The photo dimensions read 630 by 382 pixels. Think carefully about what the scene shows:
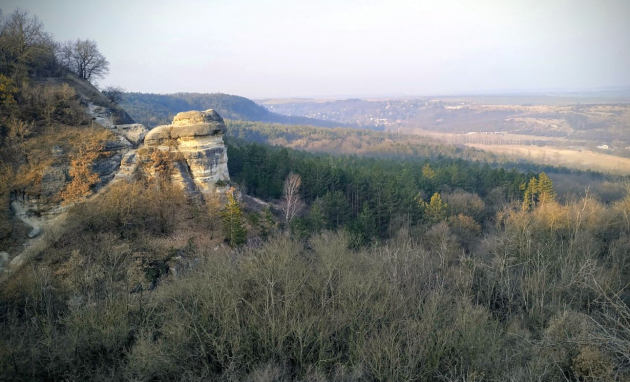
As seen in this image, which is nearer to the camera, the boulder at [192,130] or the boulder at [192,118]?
the boulder at [192,130]

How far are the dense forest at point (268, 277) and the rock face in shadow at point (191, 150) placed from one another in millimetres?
842

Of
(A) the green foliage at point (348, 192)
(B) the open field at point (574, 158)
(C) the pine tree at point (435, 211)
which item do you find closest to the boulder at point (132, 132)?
(A) the green foliage at point (348, 192)

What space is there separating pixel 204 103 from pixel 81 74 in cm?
12472

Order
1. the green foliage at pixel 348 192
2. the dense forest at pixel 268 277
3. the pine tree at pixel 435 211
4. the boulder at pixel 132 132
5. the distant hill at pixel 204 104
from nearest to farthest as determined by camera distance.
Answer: the dense forest at pixel 268 277 → the boulder at pixel 132 132 → the green foliage at pixel 348 192 → the pine tree at pixel 435 211 → the distant hill at pixel 204 104

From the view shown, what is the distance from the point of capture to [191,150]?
2797 cm

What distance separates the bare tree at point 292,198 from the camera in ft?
109

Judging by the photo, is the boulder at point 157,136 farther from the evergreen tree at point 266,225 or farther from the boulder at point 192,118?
→ the evergreen tree at point 266,225

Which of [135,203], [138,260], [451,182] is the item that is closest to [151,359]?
[138,260]

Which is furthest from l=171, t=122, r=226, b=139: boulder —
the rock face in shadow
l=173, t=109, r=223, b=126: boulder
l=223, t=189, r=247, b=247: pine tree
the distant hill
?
the distant hill

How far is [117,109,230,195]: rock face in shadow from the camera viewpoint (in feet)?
89.4

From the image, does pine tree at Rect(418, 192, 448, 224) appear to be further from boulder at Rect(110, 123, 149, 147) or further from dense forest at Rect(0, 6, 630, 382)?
boulder at Rect(110, 123, 149, 147)

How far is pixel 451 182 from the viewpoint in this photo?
47.3 metres

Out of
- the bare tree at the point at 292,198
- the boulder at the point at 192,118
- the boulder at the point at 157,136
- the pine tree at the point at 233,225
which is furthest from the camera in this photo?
the bare tree at the point at 292,198

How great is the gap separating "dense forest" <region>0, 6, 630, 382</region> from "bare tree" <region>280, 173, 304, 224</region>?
0.75ft
